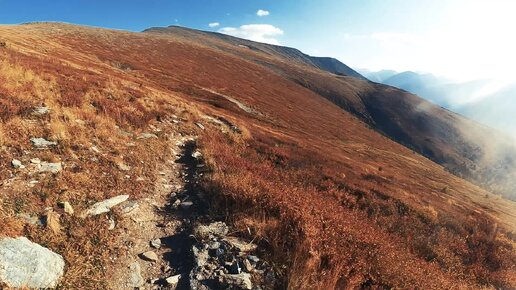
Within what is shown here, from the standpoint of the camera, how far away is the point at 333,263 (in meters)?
6.91

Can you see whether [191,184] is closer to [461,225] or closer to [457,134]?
[461,225]

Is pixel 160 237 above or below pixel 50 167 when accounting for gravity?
below

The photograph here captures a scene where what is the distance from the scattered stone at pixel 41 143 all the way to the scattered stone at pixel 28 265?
4.97 metres

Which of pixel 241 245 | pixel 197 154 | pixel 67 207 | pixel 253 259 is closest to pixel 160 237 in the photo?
pixel 241 245

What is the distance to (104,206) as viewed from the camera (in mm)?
8172

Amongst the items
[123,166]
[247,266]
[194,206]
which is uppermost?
[123,166]

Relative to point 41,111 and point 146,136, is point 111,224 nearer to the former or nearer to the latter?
point 146,136

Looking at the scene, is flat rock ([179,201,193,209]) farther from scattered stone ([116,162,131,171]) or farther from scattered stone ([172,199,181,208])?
scattered stone ([116,162,131,171])

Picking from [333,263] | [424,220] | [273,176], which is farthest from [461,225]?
[333,263]

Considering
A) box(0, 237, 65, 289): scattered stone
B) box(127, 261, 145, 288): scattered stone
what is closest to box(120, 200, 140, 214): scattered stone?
box(127, 261, 145, 288): scattered stone

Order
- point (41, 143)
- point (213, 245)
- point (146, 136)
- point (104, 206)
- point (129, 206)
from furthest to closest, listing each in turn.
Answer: point (146, 136) → point (41, 143) → point (129, 206) → point (104, 206) → point (213, 245)

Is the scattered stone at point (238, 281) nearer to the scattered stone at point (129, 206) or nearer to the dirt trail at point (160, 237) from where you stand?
the dirt trail at point (160, 237)

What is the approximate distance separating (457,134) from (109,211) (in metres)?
140

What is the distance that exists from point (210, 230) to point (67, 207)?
10.6ft
